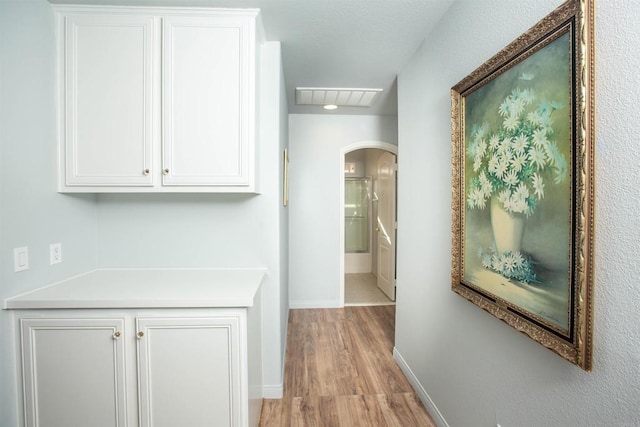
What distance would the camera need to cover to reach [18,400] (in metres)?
1.41

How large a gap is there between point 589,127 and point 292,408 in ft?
6.89

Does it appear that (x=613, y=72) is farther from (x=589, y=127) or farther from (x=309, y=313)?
(x=309, y=313)

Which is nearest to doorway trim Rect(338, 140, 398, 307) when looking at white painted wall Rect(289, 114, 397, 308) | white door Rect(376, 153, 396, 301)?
white painted wall Rect(289, 114, 397, 308)

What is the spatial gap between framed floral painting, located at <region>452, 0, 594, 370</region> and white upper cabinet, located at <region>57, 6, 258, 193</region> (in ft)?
3.83

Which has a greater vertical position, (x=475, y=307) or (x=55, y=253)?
(x=55, y=253)

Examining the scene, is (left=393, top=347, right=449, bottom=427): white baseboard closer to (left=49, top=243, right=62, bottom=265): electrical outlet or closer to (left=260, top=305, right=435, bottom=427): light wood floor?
(left=260, top=305, right=435, bottom=427): light wood floor

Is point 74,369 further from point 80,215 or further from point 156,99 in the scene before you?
point 156,99

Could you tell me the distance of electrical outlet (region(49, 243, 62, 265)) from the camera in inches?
63.8

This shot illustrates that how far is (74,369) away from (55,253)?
0.62 metres

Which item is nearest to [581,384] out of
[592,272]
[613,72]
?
[592,272]

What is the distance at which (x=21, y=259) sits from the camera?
1.45 m

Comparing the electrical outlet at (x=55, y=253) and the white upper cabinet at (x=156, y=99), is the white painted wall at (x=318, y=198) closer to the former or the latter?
Result: the white upper cabinet at (x=156, y=99)

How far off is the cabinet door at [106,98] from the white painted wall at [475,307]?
1.64 metres

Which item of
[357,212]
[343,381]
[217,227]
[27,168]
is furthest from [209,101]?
[357,212]
